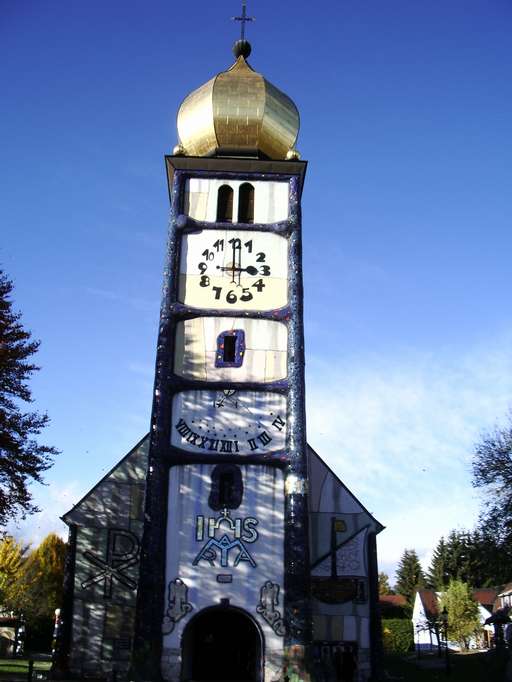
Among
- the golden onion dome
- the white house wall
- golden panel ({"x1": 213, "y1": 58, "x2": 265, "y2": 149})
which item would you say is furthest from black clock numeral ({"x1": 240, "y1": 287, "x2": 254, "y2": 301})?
golden panel ({"x1": 213, "y1": 58, "x2": 265, "y2": 149})

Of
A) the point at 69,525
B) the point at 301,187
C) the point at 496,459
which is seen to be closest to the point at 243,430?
the point at 69,525

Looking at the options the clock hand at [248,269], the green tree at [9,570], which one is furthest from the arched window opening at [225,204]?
the green tree at [9,570]

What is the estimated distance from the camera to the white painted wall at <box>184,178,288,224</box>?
2272 cm

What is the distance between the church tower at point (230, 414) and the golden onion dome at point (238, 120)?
5 cm

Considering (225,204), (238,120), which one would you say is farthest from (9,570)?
(238,120)

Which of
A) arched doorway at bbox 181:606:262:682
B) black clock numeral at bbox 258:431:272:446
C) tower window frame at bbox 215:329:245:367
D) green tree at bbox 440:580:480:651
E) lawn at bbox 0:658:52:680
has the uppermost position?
tower window frame at bbox 215:329:245:367

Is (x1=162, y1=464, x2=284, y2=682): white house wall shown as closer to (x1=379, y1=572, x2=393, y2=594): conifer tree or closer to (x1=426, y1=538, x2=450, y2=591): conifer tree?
(x1=426, y1=538, x2=450, y2=591): conifer tree

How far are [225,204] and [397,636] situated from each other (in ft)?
117

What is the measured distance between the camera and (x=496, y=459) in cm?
2823

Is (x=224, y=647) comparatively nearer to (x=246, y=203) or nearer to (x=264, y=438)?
(x=264, y=438)

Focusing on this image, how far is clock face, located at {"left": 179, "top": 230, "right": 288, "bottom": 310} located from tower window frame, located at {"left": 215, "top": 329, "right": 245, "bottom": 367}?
81 centimetres

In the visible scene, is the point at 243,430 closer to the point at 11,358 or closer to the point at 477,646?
the point at 11,358

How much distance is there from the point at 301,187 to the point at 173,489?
10.3m

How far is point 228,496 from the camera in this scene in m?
19.1
